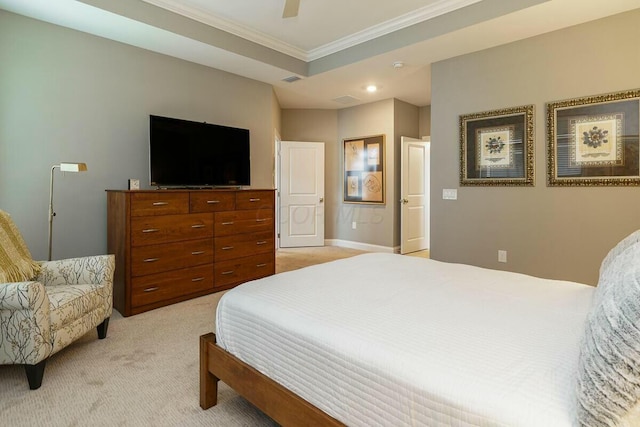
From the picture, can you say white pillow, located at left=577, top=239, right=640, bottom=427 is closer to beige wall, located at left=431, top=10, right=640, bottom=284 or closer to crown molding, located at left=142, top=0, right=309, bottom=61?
beige wall, located at left=431, top=10, right=640, bottom=284

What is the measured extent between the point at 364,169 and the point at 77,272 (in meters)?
4.70

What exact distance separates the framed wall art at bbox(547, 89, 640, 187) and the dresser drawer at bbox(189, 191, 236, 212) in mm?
3223

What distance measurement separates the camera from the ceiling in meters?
2.95

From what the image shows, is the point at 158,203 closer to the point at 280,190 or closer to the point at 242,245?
the point at 242,245

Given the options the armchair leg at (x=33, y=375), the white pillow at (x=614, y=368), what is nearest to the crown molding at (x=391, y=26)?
the white pillow at (x=614, y=368)

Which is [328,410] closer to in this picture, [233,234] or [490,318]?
[490,318]

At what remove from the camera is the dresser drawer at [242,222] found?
3690 mm

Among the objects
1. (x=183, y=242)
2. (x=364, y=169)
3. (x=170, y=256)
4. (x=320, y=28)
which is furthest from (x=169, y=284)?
(x=364, y=169)

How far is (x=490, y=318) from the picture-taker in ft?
4.44

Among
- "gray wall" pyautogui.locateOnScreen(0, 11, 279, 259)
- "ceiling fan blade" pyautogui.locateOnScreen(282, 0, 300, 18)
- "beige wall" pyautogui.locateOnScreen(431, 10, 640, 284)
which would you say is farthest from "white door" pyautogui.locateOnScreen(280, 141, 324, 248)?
"ceiling fan blade" pyautogui.locateOnScreen(282, 0, 300, 18)

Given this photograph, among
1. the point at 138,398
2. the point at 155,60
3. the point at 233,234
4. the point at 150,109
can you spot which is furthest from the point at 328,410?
the point at 155,60

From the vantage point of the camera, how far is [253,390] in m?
1.48

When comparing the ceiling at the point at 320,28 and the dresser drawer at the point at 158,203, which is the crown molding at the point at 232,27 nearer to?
the ceiling at the point at 320,28

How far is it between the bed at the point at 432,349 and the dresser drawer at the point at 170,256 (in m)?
1.70
